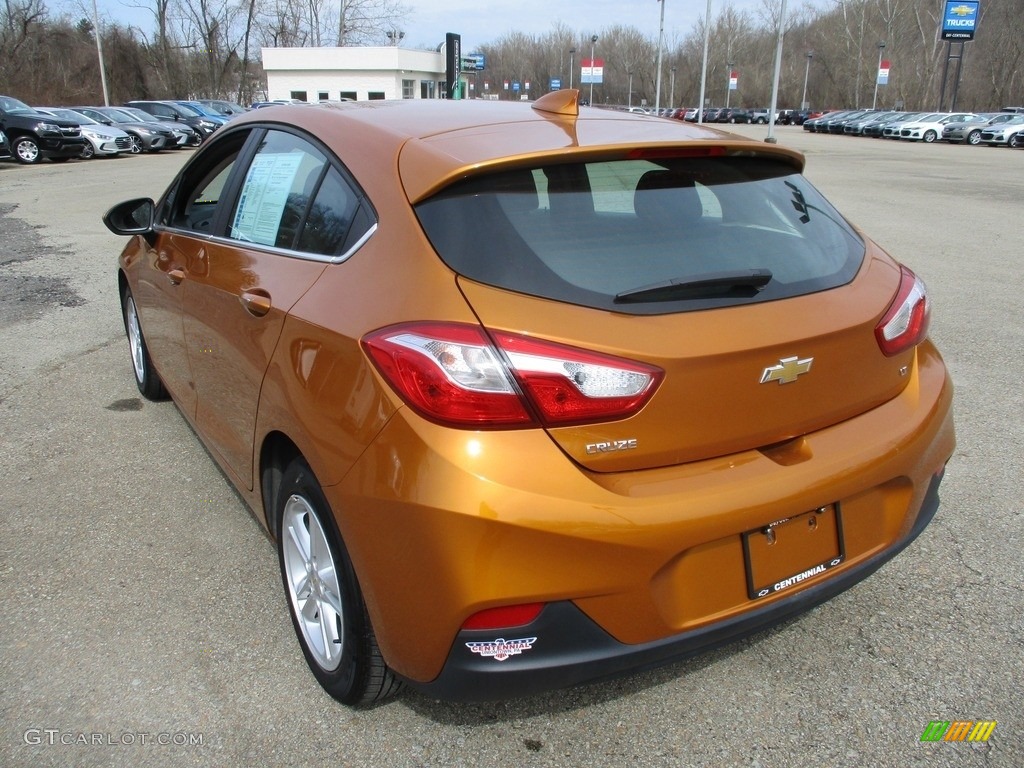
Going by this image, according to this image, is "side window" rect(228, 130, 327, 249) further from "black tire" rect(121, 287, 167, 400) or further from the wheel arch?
"black tire" rect(121, 287, 167, 400)

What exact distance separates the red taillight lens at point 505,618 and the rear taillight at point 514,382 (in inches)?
16.6

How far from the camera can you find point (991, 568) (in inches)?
121

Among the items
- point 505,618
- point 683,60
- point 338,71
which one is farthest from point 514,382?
point 683,60

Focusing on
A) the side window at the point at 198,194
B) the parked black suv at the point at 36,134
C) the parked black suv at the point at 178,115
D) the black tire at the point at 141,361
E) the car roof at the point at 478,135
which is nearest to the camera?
the car roof at the point at 478,135

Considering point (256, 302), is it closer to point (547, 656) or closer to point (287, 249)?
point (287, 249)

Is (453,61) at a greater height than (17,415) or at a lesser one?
greater

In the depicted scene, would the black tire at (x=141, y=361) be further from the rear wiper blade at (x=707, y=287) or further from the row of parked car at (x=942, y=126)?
the row of parked car at (x=942, y=126)

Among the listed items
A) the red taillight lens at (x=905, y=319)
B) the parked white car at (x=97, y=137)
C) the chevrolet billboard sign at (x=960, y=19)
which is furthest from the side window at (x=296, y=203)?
the chevrolet billboard sign at (x=960, y=19)

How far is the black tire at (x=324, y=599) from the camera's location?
2160mm

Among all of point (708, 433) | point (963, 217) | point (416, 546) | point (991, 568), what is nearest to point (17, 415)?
point (416, 546)

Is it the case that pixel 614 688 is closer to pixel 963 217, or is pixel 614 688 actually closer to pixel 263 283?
pixel 263 283

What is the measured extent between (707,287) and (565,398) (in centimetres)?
52

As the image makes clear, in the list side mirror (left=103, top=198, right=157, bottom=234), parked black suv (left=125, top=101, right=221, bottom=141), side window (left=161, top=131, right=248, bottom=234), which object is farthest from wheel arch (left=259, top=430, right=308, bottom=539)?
parked black suv (left=125, top=101, right=221, bottom=141)

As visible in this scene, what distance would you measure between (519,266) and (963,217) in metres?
13.6
